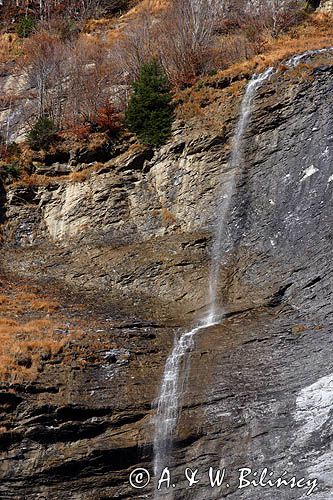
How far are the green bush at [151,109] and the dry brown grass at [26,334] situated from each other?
8.71m

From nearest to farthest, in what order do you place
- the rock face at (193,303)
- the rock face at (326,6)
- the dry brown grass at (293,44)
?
the rock face at (193,303) → the dry brown grass at (293,44) → the rock face at (326,6)

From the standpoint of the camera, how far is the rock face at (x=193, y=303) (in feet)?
45.4

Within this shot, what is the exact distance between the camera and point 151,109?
85.6 feet

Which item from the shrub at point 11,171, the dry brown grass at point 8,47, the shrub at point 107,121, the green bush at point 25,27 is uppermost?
the green bush at point 25,27

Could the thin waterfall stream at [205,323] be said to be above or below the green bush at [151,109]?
below

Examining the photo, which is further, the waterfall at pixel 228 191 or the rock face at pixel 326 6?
the rock face at pixel 326 6

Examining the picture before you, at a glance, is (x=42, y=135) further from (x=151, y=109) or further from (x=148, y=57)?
(x=148, y=57)

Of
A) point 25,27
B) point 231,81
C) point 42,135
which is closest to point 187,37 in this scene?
point 231,81

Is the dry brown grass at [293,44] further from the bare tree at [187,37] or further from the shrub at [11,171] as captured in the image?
the shrub at [11,171]

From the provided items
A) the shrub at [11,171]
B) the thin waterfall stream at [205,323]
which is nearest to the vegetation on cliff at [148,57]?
the shrub at [11,171]

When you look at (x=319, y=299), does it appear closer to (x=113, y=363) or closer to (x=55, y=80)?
(x=113, y=363)

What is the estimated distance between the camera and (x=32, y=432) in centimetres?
1424

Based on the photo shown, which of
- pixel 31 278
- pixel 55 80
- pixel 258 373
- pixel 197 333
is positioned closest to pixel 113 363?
pixel 197 333

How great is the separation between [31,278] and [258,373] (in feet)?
36.4
